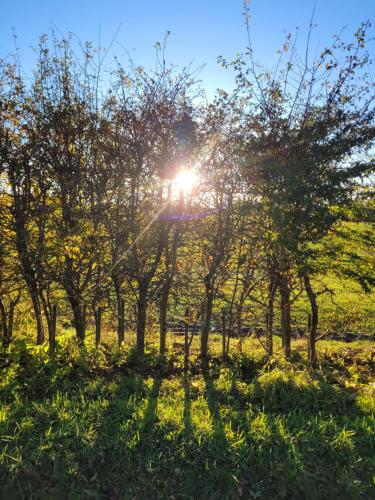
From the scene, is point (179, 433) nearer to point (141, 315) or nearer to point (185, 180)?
point (141, 315)

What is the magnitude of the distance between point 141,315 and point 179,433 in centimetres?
315

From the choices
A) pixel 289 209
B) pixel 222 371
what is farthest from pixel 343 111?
pixel 222 371

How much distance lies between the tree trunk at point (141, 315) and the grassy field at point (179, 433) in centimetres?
91

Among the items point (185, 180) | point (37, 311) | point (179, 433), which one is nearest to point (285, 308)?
point (185, 180)

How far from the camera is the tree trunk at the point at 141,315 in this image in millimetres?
6656

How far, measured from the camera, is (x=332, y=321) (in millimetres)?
7438

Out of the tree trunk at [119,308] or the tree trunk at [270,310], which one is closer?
the tree trunk at [119,308]

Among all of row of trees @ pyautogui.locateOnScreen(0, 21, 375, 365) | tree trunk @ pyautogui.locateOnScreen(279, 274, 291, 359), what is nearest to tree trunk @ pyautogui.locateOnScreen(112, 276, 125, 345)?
row of trees @ pyautogui.locateOnScreen(0, 21, 375, 365)

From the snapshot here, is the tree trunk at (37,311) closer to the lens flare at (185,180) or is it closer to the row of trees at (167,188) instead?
the row of trees at (167,188)

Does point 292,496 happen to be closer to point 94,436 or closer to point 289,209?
point 94,436

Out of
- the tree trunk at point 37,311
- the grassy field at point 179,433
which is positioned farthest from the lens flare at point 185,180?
the tree trunk at point 37,311

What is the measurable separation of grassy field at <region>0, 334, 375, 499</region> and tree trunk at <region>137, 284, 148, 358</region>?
2.98 ft

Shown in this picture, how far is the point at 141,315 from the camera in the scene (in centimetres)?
680

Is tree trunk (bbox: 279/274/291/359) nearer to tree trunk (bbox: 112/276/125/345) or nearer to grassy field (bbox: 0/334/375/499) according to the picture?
grassy field (bbox: 0/334/375/499)
